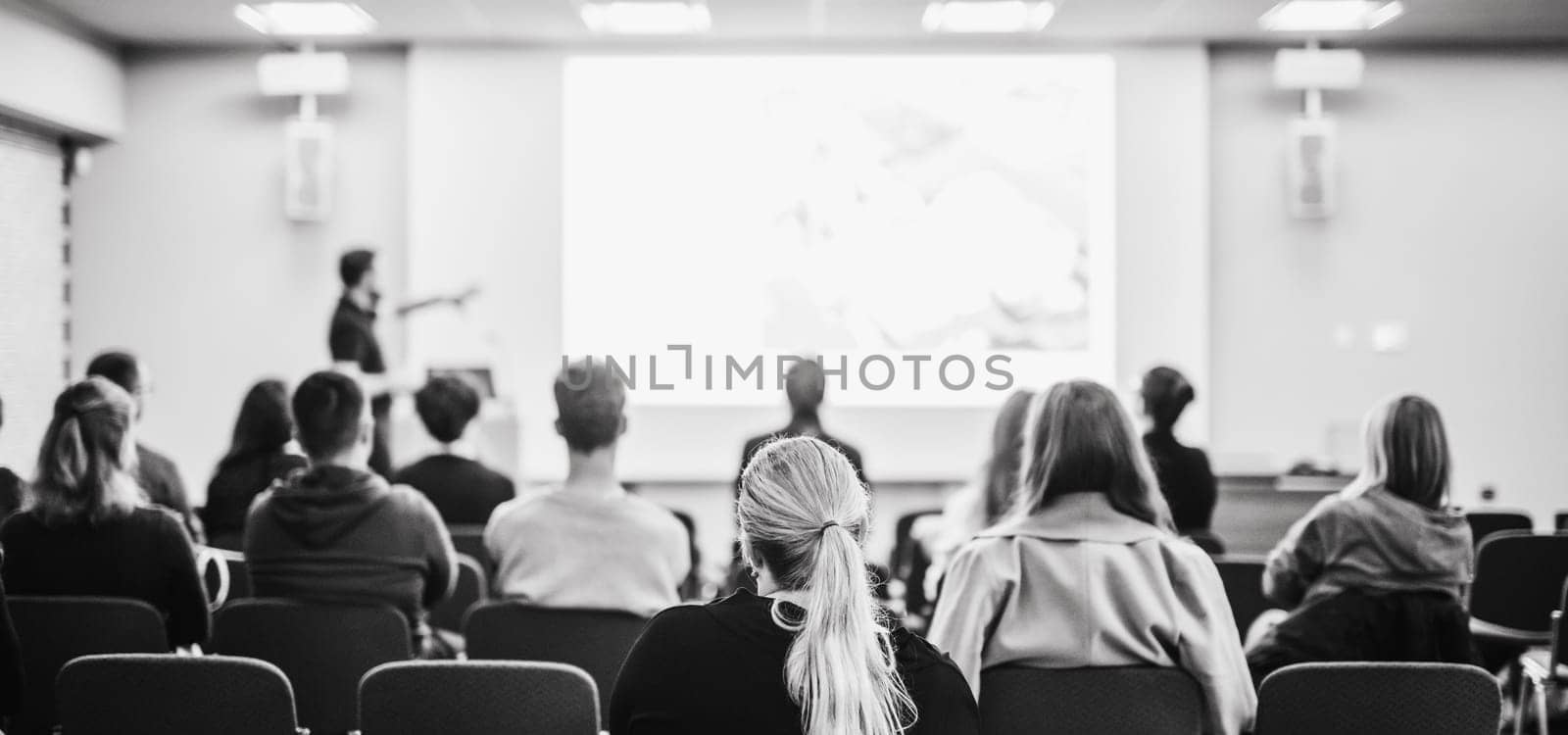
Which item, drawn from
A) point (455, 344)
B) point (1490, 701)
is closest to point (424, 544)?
point (1490, 701)

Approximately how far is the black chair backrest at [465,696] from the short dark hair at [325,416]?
106cm

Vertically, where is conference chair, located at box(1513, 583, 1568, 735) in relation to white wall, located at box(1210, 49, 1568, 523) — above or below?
below

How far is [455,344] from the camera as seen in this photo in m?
7.07

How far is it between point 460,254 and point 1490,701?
5865mm

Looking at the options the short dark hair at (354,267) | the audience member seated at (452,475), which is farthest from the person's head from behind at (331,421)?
the short dark hair at (354,267)

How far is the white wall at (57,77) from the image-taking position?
6.06 meters

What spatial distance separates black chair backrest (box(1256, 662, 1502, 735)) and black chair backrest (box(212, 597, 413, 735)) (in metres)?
1.61

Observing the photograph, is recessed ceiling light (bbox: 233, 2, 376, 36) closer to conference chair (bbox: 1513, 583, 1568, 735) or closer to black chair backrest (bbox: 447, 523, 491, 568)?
black chair backrest (bbox: 447, 523, 491, 568)

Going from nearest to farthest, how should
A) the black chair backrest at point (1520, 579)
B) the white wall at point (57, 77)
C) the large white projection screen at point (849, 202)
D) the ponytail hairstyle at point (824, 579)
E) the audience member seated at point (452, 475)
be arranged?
the ponytail hairstyle at point (824, 579) → the black chair backrest at point (1520, 579) → the audience member seated at point (452, 475) → the white wall at point (57, 77) → the large white projection screen at point (849, 202)

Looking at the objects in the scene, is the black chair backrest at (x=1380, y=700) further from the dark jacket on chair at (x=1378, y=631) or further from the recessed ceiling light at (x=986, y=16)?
the recessed ceiling light at (x=986, y=16)

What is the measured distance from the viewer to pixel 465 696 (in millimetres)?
1951

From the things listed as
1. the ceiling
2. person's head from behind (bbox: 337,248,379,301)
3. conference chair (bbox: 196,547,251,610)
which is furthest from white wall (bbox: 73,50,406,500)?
conference chair (bbox: 196,547,251,610)

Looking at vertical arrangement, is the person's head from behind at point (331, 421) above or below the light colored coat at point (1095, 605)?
above

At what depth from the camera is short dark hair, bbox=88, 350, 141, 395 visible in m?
3.71
